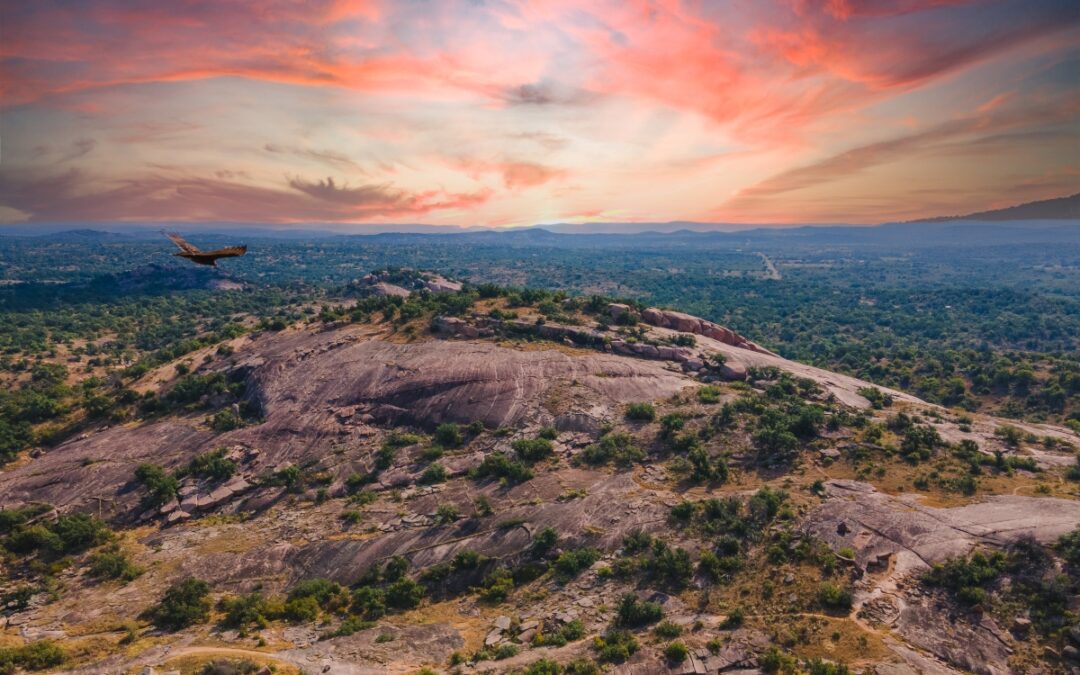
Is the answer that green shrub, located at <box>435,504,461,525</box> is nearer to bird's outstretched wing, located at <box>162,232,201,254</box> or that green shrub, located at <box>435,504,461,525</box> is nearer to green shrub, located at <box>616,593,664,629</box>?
green shrub, located at <box>616,593,664,629</box>

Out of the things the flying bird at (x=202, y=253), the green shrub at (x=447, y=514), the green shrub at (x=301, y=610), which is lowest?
the green shrub at (x=301, y=610)

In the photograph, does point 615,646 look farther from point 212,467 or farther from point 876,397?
point 876,397

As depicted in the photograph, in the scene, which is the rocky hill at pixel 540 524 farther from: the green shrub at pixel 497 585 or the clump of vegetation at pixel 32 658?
the green shrub at pixel 497 585

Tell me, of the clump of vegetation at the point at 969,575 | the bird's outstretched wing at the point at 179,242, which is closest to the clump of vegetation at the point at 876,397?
the clump of vegetation at the point at 969,575

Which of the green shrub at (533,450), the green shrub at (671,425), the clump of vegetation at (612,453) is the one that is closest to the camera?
the clump of vegetation at (612,453)

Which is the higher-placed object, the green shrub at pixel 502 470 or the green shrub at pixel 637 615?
the green shrub at pixel 502 470

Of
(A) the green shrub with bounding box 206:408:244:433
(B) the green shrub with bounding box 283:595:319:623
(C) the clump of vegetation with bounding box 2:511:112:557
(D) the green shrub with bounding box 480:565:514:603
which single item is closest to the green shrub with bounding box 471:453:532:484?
(D) the green shrub with bounding box 480:565:514:603

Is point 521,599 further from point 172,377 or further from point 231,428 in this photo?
point 172,377
